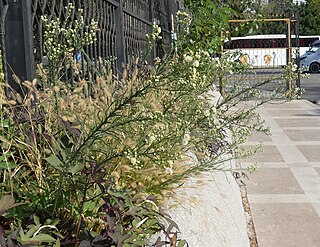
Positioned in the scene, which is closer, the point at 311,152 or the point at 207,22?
the point at 311,152

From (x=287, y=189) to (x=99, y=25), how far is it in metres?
2.46

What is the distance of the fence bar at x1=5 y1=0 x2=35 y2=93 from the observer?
3.14 m

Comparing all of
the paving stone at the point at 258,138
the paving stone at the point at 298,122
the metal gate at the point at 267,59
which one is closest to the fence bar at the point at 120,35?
the metal gate at the point at 267,59

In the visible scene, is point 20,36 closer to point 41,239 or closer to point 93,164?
point 93,164

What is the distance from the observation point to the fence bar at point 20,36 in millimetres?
3137

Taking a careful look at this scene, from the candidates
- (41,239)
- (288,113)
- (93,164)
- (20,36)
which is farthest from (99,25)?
(288,113)

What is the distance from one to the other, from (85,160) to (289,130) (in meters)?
8.55

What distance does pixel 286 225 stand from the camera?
4.85 metres

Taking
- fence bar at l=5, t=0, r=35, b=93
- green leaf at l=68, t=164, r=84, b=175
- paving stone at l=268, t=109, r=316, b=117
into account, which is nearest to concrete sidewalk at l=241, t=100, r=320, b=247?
paving stone at l=268, t=109, r=316, b=117

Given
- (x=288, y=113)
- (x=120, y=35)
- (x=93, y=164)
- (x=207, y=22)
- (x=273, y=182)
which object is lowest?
(x=288, y=113)

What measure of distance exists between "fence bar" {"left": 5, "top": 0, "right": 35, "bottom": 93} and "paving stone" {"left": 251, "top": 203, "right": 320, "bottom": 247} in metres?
2.24

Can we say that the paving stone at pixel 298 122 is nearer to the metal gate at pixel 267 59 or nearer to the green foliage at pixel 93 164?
→ the metal gate at pixel 267 59

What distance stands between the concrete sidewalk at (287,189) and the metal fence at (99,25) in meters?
1.82

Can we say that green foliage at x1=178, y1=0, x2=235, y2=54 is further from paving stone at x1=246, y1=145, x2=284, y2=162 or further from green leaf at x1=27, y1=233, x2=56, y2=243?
green leaf at x1=27, y1=233, x2=56, y2=243
